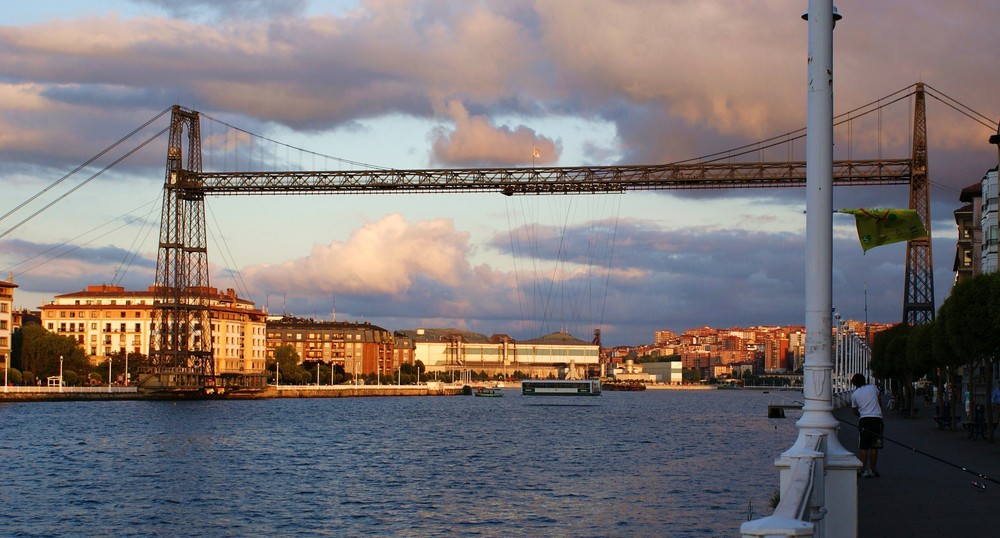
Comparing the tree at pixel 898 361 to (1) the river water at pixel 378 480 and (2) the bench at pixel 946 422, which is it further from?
(2) the bench at pixel 946 422

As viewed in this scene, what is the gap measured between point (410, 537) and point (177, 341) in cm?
6856

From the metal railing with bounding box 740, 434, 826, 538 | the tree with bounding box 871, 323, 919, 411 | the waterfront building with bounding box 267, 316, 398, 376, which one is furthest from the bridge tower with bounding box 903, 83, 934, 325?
the waterfront building with bounding box 267, 316, 398, 376

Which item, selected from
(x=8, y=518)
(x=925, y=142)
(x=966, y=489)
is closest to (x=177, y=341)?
(x=925, y=142)

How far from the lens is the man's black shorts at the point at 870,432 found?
669 inches

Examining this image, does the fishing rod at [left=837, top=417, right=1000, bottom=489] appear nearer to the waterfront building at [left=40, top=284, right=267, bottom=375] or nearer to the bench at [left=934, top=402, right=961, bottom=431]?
the bench at [left=934, top=402, right=961, bottom=431]

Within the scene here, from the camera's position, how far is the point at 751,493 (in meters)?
26.0

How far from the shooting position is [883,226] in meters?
10.3

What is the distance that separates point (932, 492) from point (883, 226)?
7251 mm

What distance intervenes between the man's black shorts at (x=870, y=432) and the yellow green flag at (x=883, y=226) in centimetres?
710

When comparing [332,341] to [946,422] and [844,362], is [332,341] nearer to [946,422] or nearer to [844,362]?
[844,362]

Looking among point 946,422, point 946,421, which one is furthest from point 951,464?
point 946,422

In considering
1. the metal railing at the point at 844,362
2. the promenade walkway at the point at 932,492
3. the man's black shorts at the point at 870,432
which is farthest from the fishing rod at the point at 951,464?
the metal railing at the point at 844,362

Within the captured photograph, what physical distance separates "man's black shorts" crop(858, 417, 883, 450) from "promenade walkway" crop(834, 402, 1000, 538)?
589 mm

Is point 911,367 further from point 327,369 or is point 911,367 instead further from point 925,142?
point 327,369
